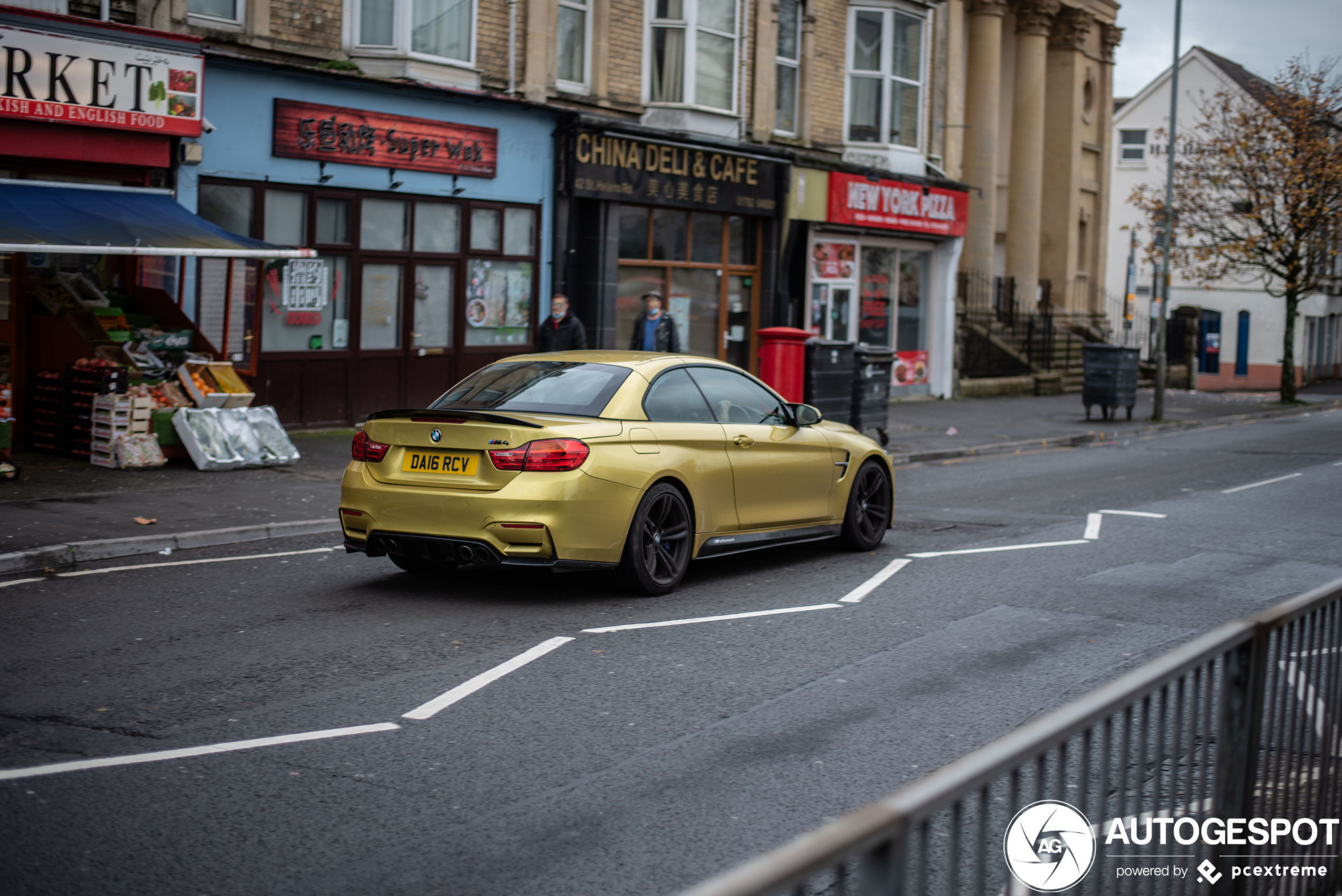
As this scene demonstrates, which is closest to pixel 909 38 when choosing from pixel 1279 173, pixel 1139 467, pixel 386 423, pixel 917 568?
pixel 1279 173

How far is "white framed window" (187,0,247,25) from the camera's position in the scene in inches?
624

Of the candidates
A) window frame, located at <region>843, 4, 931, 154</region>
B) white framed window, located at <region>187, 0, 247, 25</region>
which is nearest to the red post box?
white framed window, located at <region>187, 0, 247, 25</region>

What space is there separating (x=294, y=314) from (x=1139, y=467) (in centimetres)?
1092

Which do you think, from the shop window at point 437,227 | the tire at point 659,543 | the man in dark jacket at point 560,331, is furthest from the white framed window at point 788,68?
the tire at point 659,543

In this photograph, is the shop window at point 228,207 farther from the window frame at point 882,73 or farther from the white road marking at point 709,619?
the window frame at point 882,73

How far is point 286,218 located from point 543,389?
9084 millimetres

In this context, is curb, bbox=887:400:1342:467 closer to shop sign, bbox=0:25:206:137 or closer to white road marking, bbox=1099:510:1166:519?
white road marking, bbox=1099:510:1166:519

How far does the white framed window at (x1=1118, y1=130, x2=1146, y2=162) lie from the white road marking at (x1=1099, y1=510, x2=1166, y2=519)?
151 ft

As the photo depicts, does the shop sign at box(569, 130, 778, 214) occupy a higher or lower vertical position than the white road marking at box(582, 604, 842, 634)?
higher

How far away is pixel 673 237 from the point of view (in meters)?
22.5

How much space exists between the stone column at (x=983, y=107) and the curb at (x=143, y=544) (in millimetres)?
23318

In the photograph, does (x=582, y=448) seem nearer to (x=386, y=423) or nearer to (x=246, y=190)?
(x=386, y=423)

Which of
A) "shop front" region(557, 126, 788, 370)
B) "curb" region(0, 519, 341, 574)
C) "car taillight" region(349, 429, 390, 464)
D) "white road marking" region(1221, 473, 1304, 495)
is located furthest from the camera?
"shop front" region(557, 126, 788, 370)

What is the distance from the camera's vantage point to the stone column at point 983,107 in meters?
31.4
